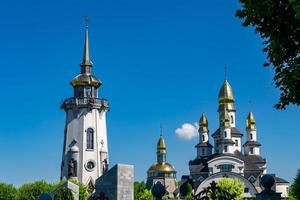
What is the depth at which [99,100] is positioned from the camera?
219 feet

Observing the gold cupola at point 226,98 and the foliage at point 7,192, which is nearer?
the foliage at point 7,192

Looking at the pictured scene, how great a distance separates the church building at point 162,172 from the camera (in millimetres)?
87375

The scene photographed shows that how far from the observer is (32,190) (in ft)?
183

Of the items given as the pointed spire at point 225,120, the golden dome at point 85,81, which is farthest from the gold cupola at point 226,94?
the golden dome at point 85,81

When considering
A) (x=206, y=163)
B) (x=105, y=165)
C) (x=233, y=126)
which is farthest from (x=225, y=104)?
(x=105, y=165)

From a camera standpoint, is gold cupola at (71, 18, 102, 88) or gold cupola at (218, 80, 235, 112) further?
gold cupola at (218, 80, 235, 112)

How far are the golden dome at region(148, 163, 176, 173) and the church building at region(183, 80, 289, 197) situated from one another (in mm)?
5195

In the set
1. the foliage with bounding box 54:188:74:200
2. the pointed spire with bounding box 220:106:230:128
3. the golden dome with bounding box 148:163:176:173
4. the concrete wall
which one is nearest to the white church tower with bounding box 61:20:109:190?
the pointed spire with bounding box 220:106:230:128

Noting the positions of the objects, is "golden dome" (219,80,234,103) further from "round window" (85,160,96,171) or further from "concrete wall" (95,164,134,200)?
"concrete wall" (95,164,134,200)

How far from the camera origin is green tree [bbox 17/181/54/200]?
55.2 m

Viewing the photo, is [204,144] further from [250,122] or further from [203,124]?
[250,122]

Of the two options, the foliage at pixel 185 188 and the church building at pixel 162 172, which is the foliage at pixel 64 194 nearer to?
Result: the foliage at pixel 185 188

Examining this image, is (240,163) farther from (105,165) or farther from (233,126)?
(105,165)

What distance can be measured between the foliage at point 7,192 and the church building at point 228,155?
26.7 metres
